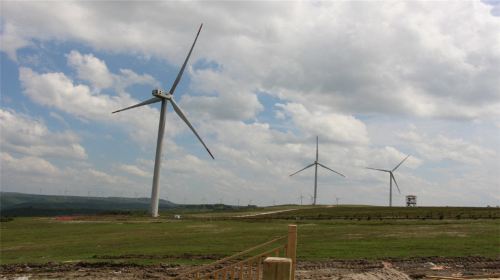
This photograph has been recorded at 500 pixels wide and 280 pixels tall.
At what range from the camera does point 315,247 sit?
28.5 m

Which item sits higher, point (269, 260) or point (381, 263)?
point (269, 260)

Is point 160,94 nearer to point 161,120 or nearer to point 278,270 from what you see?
point 161,120

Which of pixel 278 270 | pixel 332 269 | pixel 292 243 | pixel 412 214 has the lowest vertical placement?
pixel 332 269

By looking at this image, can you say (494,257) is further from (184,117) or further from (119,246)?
(184,117)

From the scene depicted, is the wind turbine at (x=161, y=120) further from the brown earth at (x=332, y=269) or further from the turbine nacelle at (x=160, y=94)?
the brown earth at (x=332, y=269)

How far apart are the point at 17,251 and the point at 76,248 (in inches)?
167

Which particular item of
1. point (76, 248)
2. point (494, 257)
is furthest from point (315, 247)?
point (76, 248)

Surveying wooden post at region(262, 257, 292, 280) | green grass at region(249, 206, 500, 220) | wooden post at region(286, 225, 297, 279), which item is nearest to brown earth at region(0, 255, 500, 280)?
wooden post at region(286, 225, 297, 279)

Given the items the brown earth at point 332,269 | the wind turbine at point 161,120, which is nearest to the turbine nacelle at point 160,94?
the wind turbine at point 161,120

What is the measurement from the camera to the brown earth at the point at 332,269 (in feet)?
60.2

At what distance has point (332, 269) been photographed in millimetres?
20375

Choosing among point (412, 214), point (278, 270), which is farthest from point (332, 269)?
point (412, 214)

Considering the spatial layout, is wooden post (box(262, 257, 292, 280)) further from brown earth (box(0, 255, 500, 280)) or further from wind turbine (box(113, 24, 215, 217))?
wind turbine (box(113, 24, 215, 217))

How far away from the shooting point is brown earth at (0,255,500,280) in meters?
18.4
